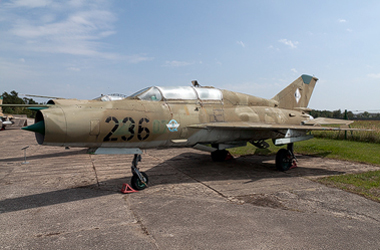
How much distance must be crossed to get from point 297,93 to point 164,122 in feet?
25.0

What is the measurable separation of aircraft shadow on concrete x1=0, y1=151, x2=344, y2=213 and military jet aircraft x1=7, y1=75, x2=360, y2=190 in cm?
78

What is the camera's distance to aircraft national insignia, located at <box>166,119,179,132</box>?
700 cm

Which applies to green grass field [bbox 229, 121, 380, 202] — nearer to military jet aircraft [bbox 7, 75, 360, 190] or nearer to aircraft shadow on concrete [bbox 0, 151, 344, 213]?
aircraft shadow on concrete [bbox 0, 151, 344, 213]

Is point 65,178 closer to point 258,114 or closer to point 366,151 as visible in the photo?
point 258,114

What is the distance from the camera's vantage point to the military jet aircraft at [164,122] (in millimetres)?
5527

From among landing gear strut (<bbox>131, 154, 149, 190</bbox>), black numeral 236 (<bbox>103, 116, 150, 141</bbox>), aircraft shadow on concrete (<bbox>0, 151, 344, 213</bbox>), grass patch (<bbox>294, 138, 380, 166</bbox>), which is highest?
black numeral 236 (<bbox>103, 116, 150, 141</bbox>)

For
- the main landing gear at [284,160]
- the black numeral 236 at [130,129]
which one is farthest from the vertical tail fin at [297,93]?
the black numeral 236 at [130,129]

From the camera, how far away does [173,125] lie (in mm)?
7078

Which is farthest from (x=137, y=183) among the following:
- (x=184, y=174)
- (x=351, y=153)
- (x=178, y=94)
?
(x=351, y=153)

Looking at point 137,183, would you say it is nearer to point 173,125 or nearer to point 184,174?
point 173,125

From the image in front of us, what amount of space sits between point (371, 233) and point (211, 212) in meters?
2.68

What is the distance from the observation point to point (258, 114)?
31.0ft

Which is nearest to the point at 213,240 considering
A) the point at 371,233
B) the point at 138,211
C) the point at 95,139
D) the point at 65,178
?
the point at 138,211

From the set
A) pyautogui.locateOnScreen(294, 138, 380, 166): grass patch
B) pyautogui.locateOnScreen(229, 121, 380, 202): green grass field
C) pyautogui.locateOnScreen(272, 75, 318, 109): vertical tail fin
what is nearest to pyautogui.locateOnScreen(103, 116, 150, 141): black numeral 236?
pyautogui.locateOnScreen(229, 121, 380, 202): green grass field
